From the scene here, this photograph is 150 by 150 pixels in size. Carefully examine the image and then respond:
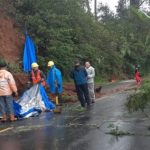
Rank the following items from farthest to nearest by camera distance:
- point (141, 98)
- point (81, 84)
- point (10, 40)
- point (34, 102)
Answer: point (10, 40) < point (81, 84) < point (34, 102) < point (141, 98)

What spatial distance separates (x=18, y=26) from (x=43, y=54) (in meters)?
2.22

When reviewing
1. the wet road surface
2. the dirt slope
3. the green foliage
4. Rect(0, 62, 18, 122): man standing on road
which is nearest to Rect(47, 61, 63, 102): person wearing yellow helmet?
the wet road surface

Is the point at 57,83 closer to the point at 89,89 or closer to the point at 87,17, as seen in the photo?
the point at 89,89

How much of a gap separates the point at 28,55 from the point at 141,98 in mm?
12947

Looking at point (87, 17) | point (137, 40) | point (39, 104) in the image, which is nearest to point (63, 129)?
point (39, 104)

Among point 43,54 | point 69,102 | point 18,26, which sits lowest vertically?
point 69,102

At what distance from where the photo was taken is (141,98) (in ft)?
36.9

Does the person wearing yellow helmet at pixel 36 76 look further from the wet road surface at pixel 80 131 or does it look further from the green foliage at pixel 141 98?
the green foliage at pixel 141 98

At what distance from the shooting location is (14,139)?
11.3 metres

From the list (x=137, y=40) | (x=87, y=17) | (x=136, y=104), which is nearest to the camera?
(x=136, y=104)

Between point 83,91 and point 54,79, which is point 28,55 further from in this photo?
point 83,91

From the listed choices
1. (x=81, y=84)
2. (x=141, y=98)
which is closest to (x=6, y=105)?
(x=81, y=84)

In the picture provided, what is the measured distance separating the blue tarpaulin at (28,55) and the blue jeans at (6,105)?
23.6 feet

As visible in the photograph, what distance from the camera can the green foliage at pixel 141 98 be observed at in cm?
1116
